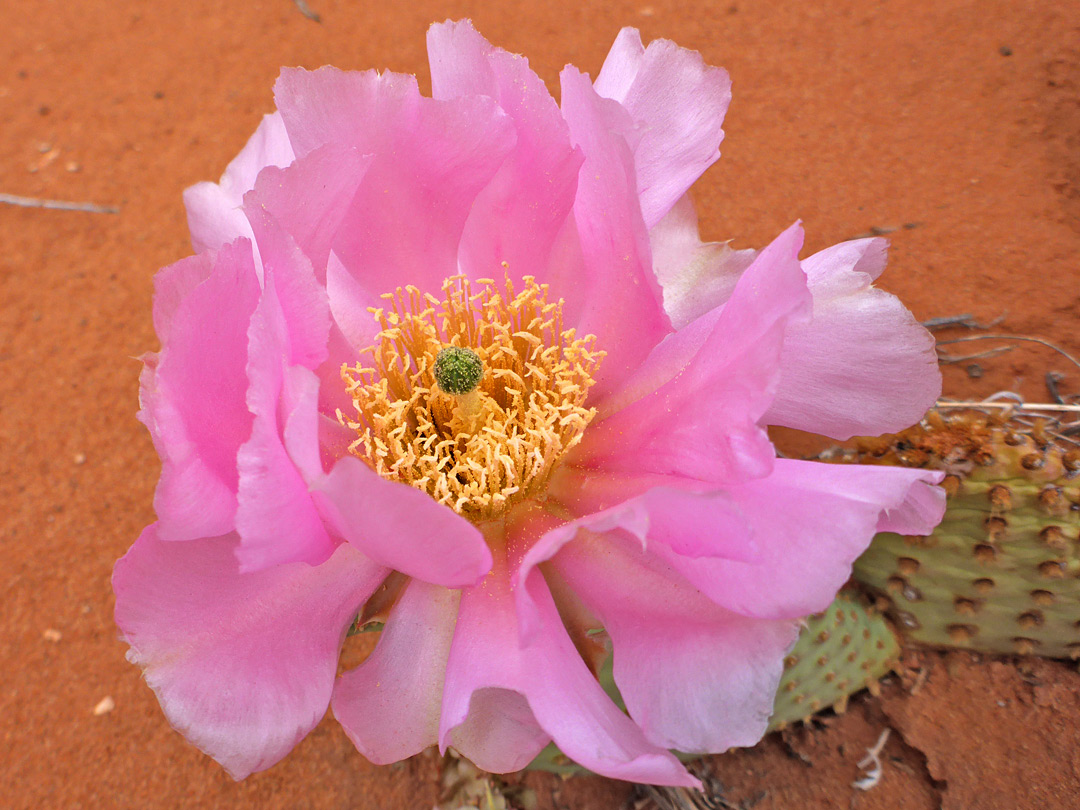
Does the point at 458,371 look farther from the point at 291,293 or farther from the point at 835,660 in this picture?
the point at 835,660

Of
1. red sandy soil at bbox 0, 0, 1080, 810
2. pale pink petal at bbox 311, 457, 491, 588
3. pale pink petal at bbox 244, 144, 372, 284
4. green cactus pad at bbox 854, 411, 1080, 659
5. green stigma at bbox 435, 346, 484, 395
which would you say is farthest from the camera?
red sandy soil at bbox 0, 0, 1080, 810

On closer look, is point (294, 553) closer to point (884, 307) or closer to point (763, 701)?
point (763, 701)

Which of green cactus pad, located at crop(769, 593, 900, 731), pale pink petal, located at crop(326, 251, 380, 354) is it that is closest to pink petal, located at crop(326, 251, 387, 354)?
pale pink petal, located at crop(326, 251, 380, 354)

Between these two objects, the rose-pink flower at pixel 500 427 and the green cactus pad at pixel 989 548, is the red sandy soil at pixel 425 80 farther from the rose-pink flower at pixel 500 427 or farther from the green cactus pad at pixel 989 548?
the rose-pink flower at pixel 500 427

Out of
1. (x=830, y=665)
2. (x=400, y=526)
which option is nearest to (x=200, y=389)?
(x=400, y=526)

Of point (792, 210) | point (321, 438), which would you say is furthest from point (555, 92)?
point (321, 438)

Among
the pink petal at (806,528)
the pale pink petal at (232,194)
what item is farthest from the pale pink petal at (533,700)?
the pale pink petal at (232,194)

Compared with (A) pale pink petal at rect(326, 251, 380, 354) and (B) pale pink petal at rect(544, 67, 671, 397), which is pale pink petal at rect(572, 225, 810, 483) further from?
(A) pale pink petal at rect(326, 251, 380, 354)
